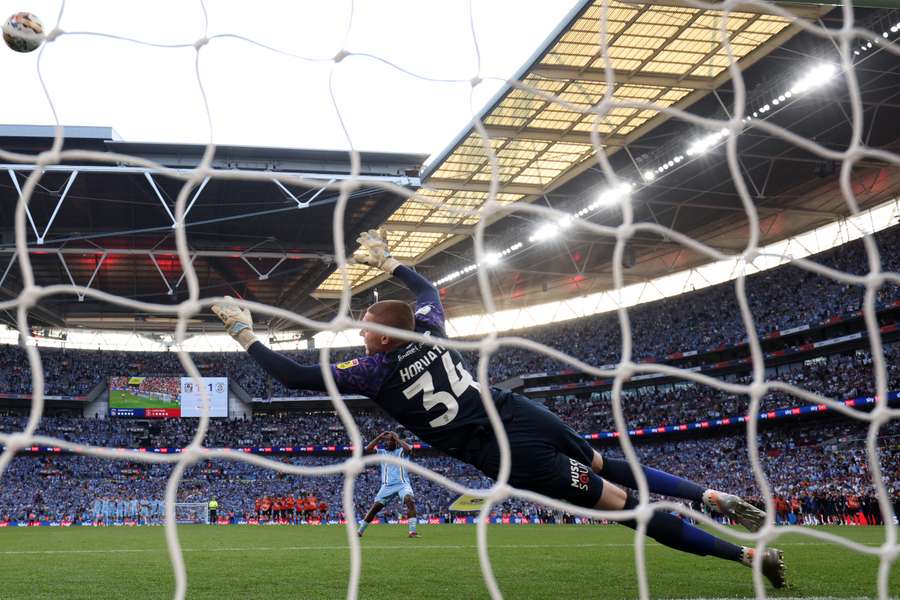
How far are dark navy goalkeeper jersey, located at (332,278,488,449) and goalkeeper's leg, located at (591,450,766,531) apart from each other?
0.83 metres

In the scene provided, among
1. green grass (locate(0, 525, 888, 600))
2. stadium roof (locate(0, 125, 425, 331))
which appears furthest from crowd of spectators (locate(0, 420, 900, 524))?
green grass (locate(0, 525, 888, 600))

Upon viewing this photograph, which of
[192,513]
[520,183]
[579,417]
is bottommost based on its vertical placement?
[192,513]

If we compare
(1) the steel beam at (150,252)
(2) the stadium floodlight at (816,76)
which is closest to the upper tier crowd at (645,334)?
(2) the stadium floodlight at (816,76)

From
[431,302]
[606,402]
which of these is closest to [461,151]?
[431,302]

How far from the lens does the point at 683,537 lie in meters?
4.12

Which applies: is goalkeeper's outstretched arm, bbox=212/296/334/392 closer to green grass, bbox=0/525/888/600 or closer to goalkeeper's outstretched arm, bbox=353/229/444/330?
goalkeeper's outstretched arm, bbox=353/229/444/330

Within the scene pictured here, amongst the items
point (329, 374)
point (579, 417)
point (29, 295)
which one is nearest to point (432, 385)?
point (329, 374)

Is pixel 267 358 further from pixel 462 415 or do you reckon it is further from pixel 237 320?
pixel 462 415

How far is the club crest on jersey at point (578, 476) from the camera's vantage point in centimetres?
405

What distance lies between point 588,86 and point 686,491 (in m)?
16.8

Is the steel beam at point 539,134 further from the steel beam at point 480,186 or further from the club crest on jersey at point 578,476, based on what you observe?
the club crest on jersey at point 578,476

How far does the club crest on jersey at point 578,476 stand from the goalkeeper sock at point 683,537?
29cm

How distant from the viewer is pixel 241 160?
69.8ft

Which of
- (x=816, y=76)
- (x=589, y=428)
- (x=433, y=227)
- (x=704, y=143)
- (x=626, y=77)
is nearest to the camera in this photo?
(x=816, y=76)
